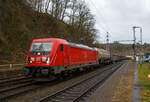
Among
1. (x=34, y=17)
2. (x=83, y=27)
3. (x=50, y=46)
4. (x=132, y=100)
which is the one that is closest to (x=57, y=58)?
(x=50, y=46)

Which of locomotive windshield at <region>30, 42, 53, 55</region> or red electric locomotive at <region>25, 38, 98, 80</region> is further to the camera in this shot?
locomotive windshield at <region>30, 42, 53, 55</region>

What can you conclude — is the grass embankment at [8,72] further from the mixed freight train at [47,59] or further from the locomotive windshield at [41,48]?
the locomotive windshield at [41,48]

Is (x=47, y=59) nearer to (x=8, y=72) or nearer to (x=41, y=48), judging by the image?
(x=41, y=48)

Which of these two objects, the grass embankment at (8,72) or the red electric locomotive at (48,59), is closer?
the red electric locomotive at (48,59)

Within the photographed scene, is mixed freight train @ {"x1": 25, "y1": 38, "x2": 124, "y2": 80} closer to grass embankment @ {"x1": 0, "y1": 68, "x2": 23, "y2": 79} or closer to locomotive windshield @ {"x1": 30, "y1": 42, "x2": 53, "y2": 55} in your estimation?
locomotive windshield @ {"x1": 30, "y1": 42, "x2": 53, "y2": 55}

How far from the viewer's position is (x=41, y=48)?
11492mm

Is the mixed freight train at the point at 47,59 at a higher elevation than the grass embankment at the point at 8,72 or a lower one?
→ higher

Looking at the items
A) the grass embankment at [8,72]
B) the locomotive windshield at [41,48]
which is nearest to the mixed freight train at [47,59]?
→ the locomotive windshield at [41,48]

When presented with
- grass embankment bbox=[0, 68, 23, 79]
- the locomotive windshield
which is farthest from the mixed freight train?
grass embankment bbox=[0, 68, 23, 79]

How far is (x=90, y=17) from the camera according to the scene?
44.6m

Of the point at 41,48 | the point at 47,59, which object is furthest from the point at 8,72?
the point at 47,59

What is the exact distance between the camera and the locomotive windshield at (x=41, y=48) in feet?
36.6

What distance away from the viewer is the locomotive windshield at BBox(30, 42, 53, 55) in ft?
36.6

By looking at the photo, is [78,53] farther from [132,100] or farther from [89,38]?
[89,38]
